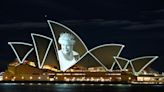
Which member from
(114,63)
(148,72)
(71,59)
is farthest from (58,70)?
(148,72)

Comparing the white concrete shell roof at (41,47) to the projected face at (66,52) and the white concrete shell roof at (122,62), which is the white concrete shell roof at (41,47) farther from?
the white concrete shell roof at (122,62)

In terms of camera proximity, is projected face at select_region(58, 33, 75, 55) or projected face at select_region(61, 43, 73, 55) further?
projected face at select_region(61, 43, 73, 55)

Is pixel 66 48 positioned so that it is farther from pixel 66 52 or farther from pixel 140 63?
pixel 140 63

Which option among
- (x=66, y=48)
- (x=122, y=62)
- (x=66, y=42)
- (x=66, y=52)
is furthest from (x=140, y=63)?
(x=66, y=42)

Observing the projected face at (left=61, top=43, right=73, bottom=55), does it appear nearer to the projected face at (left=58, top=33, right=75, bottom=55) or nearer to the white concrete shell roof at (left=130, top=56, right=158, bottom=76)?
the projected face at (left=58, top=33, right=75, bottom=55)

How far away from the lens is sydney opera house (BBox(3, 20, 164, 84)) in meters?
119

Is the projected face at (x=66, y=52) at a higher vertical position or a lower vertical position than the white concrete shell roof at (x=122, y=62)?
higher

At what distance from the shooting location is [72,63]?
125750 mm

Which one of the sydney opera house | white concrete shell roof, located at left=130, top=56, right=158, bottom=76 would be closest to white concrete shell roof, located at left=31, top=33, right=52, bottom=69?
the sydney opera house

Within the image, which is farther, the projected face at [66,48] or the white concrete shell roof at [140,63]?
the white concrete shell roof at [140,63]

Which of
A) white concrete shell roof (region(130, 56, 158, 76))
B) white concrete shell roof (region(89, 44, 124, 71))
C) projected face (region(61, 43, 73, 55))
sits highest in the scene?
projected face (region(61, 43, 73, 55))

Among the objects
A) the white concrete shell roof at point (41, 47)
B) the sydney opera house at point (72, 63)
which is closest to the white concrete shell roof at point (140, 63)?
the sydney opera house at point (72, 63)

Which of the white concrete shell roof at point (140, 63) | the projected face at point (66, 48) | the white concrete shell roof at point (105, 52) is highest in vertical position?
the projected face at point (66, 48)

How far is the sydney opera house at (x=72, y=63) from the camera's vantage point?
119125 millimetres
